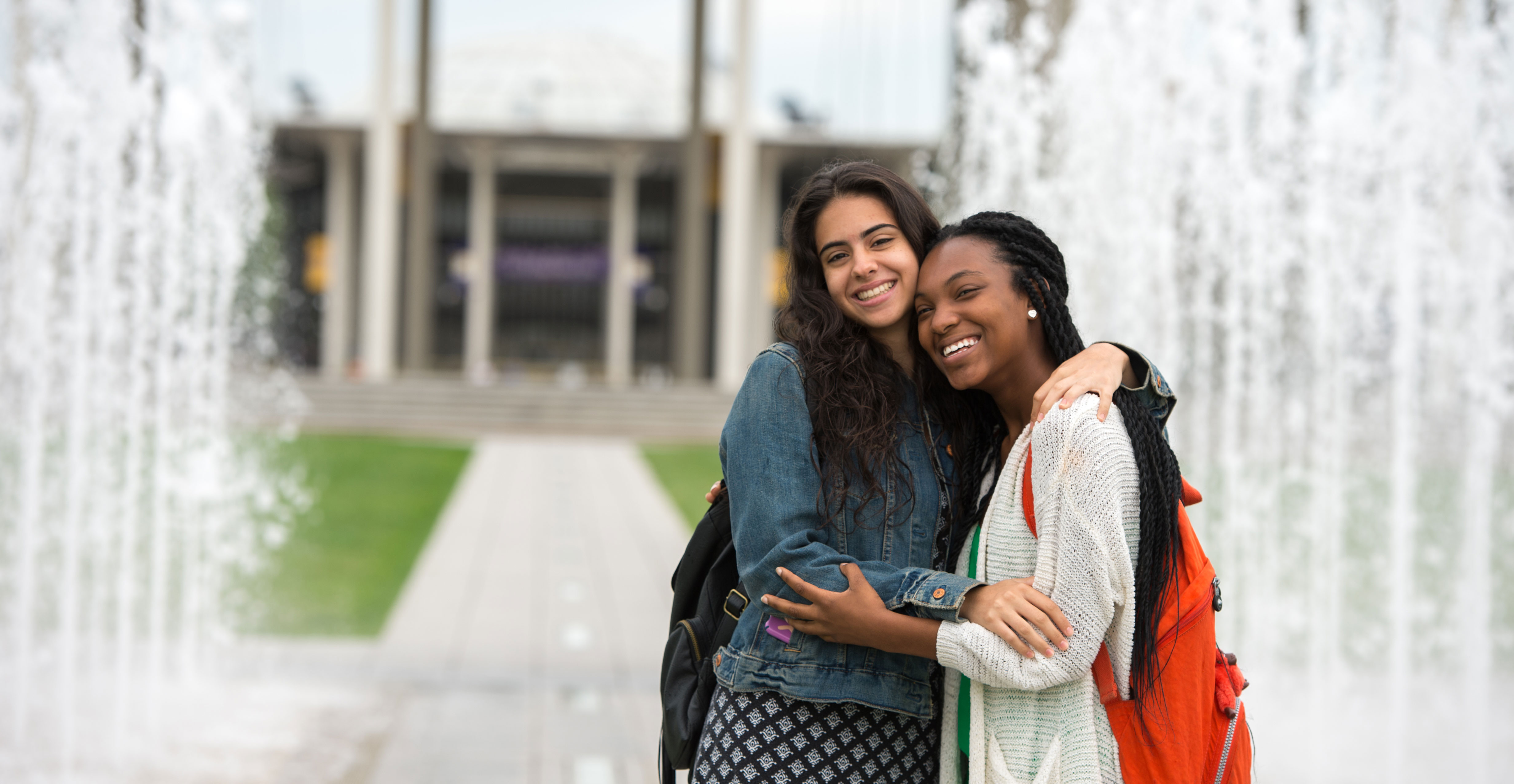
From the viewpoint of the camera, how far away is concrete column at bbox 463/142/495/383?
40.8 meters

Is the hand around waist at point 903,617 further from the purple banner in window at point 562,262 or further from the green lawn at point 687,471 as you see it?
the purple banner in window at point 562,262

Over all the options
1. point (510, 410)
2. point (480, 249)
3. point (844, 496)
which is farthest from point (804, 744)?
point (480, 249)

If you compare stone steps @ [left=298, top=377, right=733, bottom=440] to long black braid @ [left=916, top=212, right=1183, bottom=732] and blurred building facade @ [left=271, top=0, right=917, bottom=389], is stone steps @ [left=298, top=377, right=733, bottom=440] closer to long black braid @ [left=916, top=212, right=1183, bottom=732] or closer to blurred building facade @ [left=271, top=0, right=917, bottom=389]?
blurred building facade @ [left=271, top=0, right=917, bottom=389]

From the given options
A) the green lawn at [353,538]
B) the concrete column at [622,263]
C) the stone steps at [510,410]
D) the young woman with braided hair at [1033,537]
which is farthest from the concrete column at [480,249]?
the young woman with braided hair at [1033,537]

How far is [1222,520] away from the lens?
29.1ft

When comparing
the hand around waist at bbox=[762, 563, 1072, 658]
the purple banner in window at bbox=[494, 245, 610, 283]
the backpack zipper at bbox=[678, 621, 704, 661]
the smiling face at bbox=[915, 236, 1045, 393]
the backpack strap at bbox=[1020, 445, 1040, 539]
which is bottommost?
the backpack zipper at bbox=[678, 621, 704, 661]

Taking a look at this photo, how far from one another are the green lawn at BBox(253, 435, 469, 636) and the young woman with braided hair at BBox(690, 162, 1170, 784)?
5.71 metres

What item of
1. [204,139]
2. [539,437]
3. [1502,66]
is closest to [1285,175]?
[1502,66]

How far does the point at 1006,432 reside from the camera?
1993 mm

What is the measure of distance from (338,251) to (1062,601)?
133 ft

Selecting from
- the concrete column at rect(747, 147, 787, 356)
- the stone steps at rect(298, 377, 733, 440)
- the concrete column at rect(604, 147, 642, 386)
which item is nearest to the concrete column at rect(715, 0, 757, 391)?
the concrete column at rect(747, 147, 787, 356)

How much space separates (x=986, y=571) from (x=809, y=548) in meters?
0.27

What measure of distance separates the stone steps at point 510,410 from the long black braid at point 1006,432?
19537mm

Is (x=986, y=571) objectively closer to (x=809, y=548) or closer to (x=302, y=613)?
(x=809, y=548)
